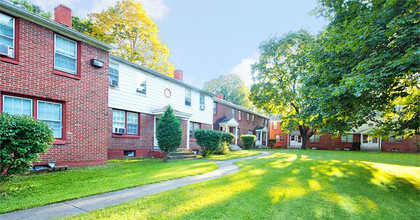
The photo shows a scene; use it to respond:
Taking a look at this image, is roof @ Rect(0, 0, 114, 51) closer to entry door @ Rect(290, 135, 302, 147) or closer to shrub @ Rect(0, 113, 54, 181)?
shrub @ Rect(0, 113, 54, 181)

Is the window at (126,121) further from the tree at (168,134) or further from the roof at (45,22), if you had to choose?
the roof at (45,22)

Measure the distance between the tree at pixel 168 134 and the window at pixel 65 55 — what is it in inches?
187

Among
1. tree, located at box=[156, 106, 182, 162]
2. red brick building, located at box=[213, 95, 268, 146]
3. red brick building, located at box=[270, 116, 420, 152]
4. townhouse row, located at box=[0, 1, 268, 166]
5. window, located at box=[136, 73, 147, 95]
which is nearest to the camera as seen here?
townhouse row, located at box=[0, 1, 268, 166]

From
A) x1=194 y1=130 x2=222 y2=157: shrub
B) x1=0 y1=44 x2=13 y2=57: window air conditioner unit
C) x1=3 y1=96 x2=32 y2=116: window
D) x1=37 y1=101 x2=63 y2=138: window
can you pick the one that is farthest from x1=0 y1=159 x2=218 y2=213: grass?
x1=194 y1=130 x2=222 y2=157: shrub

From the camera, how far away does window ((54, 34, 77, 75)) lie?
7862 mm

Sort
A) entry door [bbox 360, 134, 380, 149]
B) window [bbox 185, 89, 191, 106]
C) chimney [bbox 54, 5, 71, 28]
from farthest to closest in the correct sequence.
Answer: entry door [bbox 360, 134, 380, 149]
window [bbox 185, 89, 191, 106]
chimney [bbox 54, 5, 71, 28]

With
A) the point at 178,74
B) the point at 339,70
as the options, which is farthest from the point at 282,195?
the point at 178,74

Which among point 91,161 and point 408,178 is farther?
point 91,161

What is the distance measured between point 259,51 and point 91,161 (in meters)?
23.7

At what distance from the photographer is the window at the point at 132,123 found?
479 inches

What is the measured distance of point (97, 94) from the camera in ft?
29.6

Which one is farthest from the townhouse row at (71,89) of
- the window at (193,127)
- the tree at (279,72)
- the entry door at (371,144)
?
the entry door at (371,144)

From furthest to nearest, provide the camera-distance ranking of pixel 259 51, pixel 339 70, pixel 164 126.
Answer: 1. pixel 259 51
2. pixel 164 126
3. pixel 339 70

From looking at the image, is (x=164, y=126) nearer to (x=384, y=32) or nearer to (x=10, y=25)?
(x=10, y=25)
